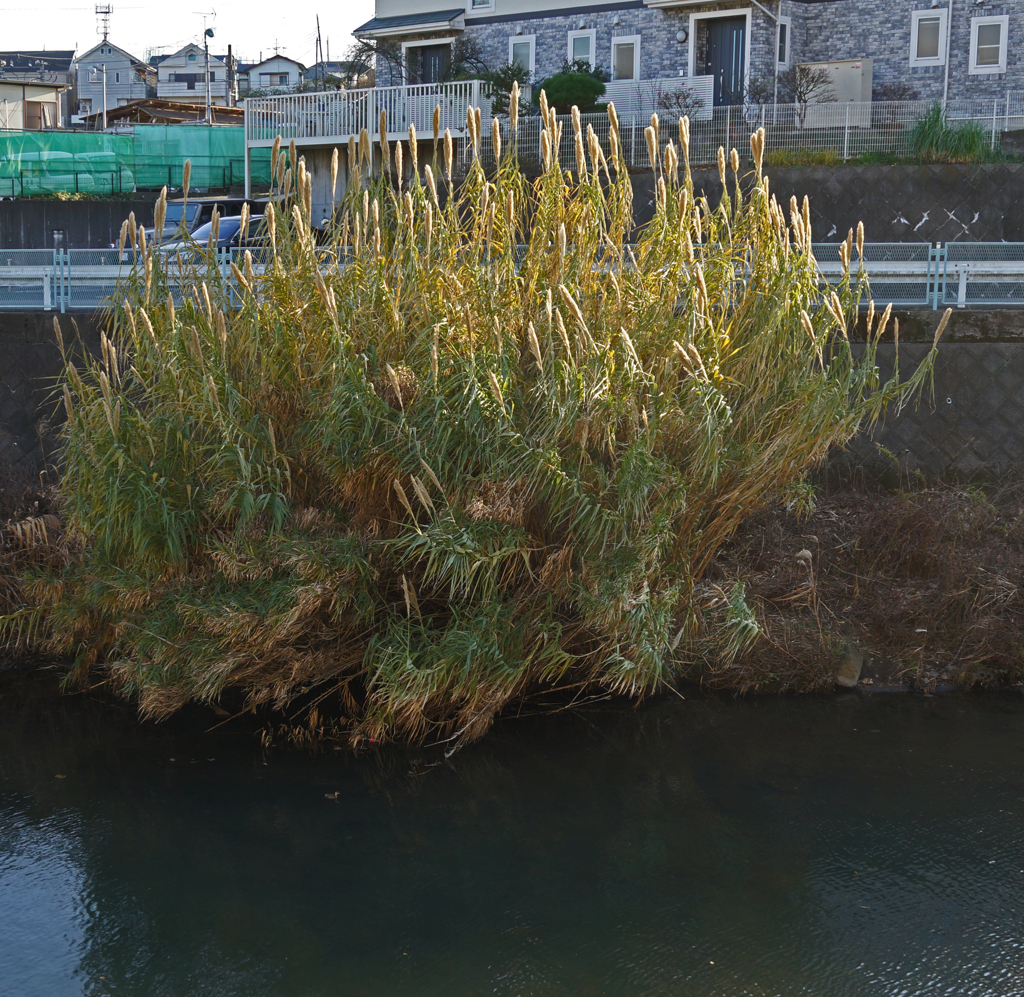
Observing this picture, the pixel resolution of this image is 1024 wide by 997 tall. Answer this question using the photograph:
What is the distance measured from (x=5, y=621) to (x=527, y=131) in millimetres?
15427

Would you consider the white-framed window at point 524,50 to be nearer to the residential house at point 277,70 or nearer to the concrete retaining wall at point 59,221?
the concrete retaining wall at point 59,221

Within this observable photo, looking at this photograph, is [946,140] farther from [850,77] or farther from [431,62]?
[431,62]

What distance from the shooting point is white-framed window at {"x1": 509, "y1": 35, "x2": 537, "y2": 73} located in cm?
2484

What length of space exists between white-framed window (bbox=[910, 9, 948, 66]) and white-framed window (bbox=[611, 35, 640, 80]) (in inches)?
214

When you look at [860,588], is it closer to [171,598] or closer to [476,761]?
[476,761]

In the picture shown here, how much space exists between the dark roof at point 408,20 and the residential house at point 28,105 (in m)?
22.9

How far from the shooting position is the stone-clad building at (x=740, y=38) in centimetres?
2128

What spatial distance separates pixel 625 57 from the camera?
23953mm

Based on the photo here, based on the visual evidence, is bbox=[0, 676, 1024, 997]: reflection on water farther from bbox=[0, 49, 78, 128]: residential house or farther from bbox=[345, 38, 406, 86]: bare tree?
bbox=[0, 49, 78, 128]: residential house

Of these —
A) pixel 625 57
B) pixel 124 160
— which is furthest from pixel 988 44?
pixel 124 160

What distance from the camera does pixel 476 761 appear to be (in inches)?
283

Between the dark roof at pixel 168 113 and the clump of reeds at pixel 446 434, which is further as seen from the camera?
the dark roof at pixel 168 113

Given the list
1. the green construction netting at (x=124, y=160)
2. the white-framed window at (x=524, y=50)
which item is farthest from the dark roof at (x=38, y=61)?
the white-framed window at (x=524, y=50)

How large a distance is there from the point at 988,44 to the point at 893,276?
12.9 metres
